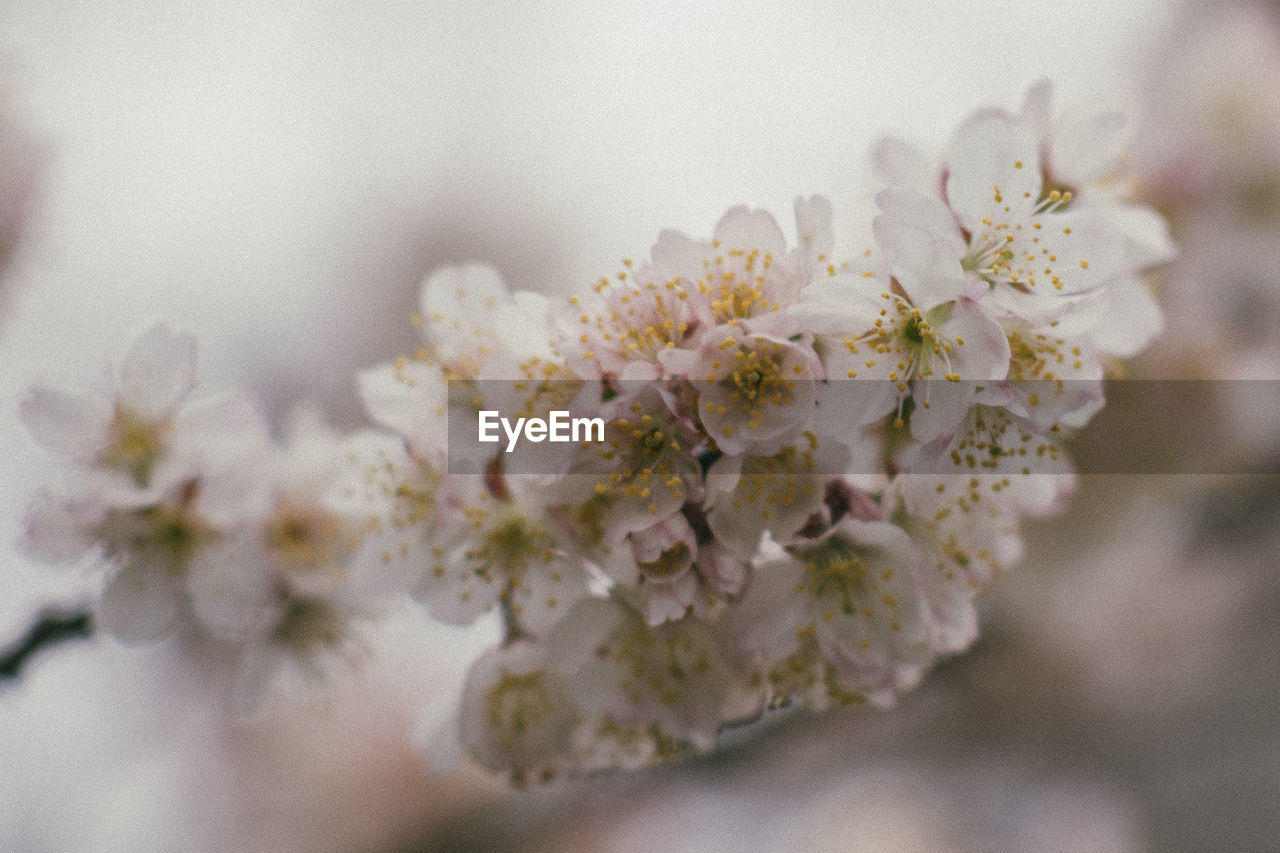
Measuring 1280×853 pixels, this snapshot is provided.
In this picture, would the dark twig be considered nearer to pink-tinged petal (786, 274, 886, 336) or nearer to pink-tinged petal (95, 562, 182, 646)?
pink-tinged petal (95, 562, 182, 646)

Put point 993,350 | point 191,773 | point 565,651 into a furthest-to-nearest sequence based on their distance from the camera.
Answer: point 191,773 < point 565,651 < point 993,350

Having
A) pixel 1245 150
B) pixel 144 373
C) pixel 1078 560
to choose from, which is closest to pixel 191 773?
pixel 144 373

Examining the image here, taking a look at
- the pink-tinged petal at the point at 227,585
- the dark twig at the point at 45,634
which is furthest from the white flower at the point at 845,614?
the dark twig at the point at 45,634

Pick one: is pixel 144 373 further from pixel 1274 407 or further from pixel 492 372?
pixel 1274 407

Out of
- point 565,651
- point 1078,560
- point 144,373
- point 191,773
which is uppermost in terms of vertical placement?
point 144,373

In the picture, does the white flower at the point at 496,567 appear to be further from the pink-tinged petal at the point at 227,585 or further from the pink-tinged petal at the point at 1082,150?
the pink-tinged petal at the point at 1082,150

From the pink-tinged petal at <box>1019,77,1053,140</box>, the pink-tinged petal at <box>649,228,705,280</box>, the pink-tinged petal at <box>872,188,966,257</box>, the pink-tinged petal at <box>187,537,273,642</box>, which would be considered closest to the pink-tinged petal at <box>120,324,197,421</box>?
the pink-tinged petal at <box>187,537,273,642</box>
